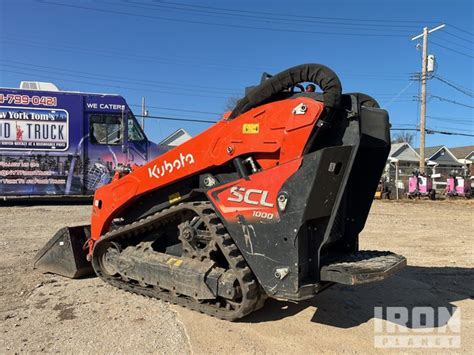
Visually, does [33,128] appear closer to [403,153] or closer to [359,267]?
[359,267]

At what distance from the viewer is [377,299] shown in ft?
16.7

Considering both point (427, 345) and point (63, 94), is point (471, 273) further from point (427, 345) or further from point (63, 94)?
point (63, 94)

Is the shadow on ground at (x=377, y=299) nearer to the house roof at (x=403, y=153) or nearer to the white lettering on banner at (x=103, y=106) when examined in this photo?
the white lettering on banner at (x=103, y=106)

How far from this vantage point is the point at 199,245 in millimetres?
4562

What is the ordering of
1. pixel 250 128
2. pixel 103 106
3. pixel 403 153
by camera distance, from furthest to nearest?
1. pixel 403 153
2. pixel 103 106
3. pixel 250 128

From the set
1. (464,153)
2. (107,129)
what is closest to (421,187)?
(107,129)

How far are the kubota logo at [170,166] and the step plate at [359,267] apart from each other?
1658 millimetres

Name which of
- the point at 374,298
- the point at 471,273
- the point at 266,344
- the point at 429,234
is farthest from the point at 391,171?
the point at 266,344

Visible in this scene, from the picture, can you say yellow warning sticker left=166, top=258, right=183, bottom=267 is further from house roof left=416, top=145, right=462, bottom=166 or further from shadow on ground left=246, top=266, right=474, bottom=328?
house roof left=416, top=145, right=462, bottom=166

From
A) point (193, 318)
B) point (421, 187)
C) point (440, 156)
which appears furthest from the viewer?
point (440, 156)

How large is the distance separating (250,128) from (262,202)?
2.26ft

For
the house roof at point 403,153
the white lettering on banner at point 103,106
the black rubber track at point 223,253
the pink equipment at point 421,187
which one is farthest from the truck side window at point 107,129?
the house roof at point 403,153

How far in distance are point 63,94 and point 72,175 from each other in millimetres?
2579

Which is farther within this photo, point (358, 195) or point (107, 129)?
point (107, 129)
